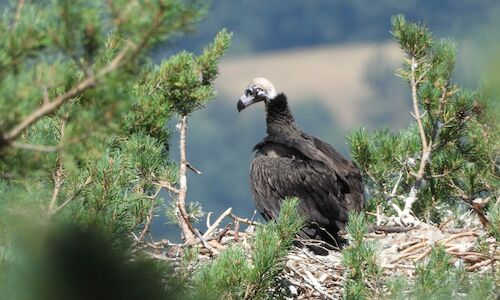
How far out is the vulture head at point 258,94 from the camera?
8328mm

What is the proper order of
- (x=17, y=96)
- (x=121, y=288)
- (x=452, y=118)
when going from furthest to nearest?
(x=452, y=118) < (x=17, y=96) < (x=121, y=288)

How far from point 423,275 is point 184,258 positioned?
1070 mm

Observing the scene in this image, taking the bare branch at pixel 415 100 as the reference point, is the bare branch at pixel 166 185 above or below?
below

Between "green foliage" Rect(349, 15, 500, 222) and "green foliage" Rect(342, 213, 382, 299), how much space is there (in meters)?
2.38

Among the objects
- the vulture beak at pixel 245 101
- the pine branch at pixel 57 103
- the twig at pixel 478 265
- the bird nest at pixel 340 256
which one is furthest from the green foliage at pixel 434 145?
the pine branch at pixel 57 103

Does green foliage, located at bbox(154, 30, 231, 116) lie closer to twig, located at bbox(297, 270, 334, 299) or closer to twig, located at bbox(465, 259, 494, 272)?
twig, located at bbox(297, 270, 334, 299)

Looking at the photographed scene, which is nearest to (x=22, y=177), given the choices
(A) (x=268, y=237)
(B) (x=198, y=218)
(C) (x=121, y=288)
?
(C) (x=121, y=288)

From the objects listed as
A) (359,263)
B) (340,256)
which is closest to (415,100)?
(340,256)

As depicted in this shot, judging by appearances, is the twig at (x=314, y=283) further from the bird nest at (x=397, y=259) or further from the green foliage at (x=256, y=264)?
the green foliage at (x=256, y=264)

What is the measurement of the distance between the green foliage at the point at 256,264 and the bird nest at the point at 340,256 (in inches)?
22.9

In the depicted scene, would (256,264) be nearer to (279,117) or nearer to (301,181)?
(301,181)

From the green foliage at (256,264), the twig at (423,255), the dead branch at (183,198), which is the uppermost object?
the dead branch at (183,198)

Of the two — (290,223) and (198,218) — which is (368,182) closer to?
(198,218)

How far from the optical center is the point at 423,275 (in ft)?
13.9
